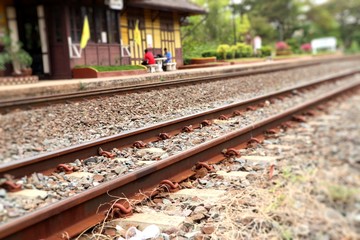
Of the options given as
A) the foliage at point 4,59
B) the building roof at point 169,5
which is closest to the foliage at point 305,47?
the building roof at point 169,5

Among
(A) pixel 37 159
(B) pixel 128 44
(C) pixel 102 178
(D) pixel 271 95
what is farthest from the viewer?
(D) pixel 271 95

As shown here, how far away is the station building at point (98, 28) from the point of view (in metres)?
4.21

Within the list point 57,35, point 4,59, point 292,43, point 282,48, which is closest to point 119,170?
point 4,59

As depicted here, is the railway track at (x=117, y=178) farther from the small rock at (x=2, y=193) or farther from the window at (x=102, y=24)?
the window at (x=102, y=24)

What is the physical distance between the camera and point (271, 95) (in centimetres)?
882

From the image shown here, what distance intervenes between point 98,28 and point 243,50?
6.71 feet

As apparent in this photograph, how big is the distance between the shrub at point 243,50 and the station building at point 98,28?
0.81 meters

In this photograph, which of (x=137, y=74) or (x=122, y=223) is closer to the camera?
(x=122, y=223)

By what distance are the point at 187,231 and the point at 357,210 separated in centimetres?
116

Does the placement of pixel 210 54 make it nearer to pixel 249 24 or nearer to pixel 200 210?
pixel 200 210

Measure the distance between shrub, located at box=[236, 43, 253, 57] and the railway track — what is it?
2.35 feet

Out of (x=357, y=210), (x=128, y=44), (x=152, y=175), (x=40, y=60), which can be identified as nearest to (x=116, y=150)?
(x=152, y=175)

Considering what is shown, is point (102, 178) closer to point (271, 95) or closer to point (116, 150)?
point (116, 150)

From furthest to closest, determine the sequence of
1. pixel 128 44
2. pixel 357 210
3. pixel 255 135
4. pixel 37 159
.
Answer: pixel 255 135 < pixel 128 44 < pixel 37 159 < pixel 357 210
